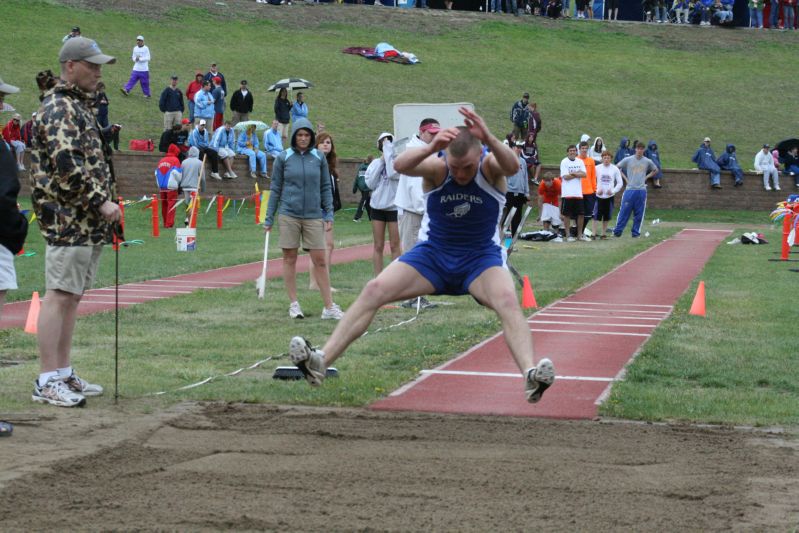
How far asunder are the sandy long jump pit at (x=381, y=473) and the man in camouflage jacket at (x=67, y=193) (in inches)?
21.7

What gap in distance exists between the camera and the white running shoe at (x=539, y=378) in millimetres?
6902

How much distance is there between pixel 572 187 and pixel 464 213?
→ 20.7 metres

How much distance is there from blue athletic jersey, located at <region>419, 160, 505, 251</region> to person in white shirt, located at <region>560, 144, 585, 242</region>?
20.5m

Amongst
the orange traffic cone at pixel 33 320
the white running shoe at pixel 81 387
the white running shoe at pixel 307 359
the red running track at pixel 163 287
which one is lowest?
the red running track at pixel 163 287

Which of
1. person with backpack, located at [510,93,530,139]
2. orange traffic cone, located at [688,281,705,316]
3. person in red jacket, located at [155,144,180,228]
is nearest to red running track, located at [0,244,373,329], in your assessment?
orange traffic cone, located at [688,281,705,316]

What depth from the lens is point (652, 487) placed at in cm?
605

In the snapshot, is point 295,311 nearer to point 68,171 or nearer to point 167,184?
point 68,171

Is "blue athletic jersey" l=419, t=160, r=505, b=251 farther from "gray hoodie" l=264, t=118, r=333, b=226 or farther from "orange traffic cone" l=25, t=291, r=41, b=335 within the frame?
"gray hoodie" l=264, t=118, r=333, b=226

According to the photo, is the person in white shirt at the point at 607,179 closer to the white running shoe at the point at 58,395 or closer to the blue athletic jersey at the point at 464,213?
the blue athletic jersey at the point at 464,213

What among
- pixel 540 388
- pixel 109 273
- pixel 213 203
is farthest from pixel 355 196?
pixel 540 388

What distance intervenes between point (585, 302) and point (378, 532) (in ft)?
34.1

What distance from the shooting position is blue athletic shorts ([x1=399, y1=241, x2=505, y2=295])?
753cm

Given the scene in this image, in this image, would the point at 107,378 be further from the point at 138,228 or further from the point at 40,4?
the point at 40,4

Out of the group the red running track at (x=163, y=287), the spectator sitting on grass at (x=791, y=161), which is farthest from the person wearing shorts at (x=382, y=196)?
the spectator sitting on grass at (x=791, y=161)
